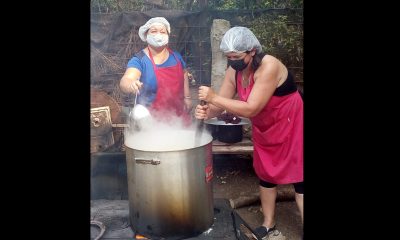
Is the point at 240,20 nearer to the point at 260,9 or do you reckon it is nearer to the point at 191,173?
the point at 260,9

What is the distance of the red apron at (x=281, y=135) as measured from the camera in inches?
110

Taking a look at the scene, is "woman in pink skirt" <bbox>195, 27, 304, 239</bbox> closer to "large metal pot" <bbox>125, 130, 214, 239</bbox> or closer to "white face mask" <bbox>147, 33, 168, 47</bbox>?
"large metal pot" <bbox>125, 130, 214, 239</bbox>

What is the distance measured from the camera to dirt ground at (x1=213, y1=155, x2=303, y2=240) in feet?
10.9

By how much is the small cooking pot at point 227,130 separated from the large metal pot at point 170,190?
1129 millimetres

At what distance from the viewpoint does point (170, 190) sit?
7.45 feet

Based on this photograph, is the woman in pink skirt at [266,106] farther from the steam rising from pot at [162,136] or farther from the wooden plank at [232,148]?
the wooden plank at [232,148]

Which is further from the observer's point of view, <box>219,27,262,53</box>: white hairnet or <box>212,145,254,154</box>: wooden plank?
<box>212,145,254,154</box>: wooden plank

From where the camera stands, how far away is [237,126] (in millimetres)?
3561

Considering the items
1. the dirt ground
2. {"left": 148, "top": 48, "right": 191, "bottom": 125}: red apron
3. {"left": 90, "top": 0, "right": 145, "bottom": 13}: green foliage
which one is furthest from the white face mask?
the dirt ground

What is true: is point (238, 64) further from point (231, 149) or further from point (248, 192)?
point (248, 192)

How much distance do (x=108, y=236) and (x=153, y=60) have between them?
5.31 feet

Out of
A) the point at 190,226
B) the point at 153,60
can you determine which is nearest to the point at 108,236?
the point at 190,226

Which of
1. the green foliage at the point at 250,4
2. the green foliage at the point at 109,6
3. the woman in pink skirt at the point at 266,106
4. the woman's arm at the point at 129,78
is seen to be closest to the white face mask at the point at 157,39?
the woman's arm at the point at 129,78

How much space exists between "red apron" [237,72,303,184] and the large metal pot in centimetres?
63
